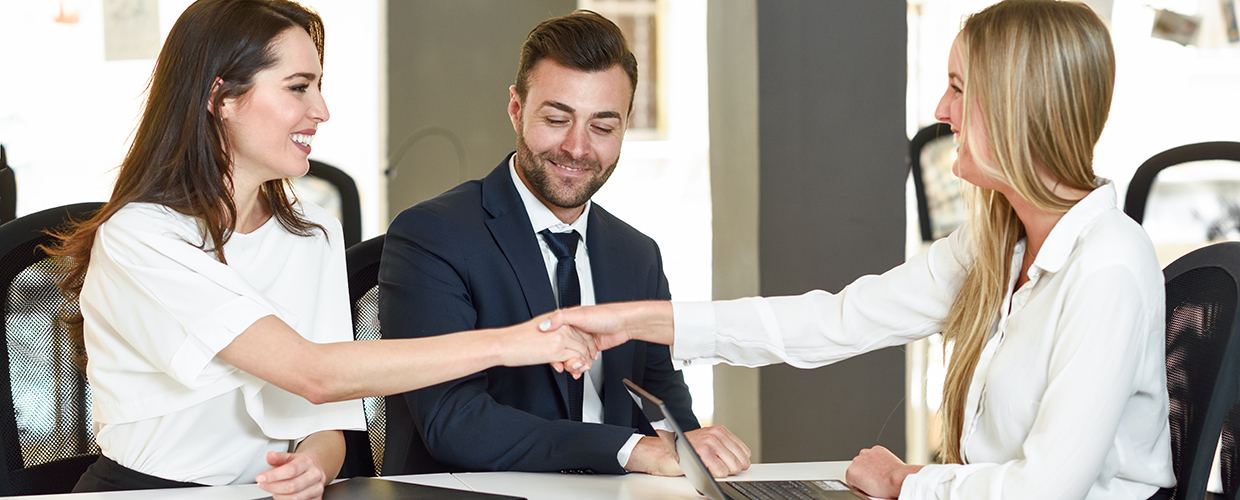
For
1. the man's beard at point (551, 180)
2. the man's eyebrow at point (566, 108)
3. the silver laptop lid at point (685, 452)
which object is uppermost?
the man's eyebrow at point (566, 108)

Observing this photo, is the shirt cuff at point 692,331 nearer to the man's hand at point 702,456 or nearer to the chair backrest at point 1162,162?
the man's hand at point 702,456

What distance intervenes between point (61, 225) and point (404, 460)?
625 mm

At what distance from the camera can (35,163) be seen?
3404 millimetres

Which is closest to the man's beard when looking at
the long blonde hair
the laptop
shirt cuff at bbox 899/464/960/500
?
the laptop

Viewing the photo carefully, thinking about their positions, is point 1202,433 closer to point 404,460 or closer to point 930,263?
point 930,263

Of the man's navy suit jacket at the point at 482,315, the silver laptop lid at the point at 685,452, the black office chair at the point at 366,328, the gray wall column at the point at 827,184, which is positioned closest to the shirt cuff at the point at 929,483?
the silver laptop lid at the point at 685,452

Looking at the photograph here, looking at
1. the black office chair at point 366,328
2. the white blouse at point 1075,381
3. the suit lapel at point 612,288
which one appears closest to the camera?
the white blouse at point 1075,381

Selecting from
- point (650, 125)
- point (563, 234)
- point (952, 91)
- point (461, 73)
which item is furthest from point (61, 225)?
point (650, 125)

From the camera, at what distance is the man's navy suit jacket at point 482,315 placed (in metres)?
1.40

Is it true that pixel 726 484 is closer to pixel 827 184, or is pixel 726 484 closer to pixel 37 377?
pixel 37 377

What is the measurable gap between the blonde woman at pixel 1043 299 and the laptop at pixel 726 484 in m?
0.06

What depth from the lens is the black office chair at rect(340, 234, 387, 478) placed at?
1.54 m

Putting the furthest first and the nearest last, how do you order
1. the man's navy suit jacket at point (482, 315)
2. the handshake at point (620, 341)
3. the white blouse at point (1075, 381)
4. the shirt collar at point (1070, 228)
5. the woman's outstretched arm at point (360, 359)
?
the man's navy suit jacket at point (482, 315) < the handshake at point (620, 341) < the woman's outstretched arm at point (360, 359) < the shirt collar at point (1070, 228) < the white blouse at point (1075, 381)

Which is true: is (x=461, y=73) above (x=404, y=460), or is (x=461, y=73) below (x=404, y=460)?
above
